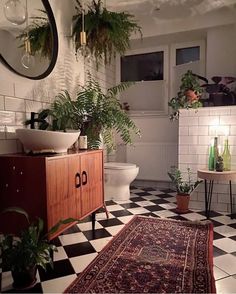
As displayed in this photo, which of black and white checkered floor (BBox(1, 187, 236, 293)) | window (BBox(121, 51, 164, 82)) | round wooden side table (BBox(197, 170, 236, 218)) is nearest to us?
black and white checkered floor (BBox(1, 187, 236, 293))

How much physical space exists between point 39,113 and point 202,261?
1621 mm

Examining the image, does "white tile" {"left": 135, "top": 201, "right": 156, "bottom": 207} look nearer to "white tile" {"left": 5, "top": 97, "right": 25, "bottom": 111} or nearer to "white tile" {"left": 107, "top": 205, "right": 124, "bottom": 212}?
"white tile" {"left": 107, "top": 205, "right": 124, "bottom": 212}

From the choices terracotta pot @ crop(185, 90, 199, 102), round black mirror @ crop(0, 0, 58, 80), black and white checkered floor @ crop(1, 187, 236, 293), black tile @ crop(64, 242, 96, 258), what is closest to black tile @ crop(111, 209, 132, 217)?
black and white checkered floor @ crop(1, 187, 236, 293)

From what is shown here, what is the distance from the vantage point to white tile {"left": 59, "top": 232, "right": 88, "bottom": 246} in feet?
6.35

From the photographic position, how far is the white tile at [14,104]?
1761mm

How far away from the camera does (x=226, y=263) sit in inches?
63.2

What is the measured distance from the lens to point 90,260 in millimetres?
1643

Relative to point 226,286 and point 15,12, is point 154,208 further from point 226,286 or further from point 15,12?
point 15,12

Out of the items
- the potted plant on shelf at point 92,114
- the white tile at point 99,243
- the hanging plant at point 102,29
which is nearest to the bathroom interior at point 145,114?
the white tile at point 99,243

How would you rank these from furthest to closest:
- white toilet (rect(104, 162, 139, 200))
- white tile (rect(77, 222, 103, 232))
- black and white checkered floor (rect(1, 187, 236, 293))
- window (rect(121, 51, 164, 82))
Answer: window (rect(121, 51, 164, 82))
white toilet (rect(104, 162, 139, 200))
white tile (rect(77, 222, 103, 232))
black and white checkered floor (rect(1, 187, 236, 293))

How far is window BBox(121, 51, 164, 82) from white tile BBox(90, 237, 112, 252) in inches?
103

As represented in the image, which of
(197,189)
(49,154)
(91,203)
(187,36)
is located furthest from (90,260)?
(187,36)

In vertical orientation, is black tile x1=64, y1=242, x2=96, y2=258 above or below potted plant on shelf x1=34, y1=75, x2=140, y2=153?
below

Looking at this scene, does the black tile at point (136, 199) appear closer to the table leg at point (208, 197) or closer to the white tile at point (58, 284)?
the table leg at point (208, 197)
